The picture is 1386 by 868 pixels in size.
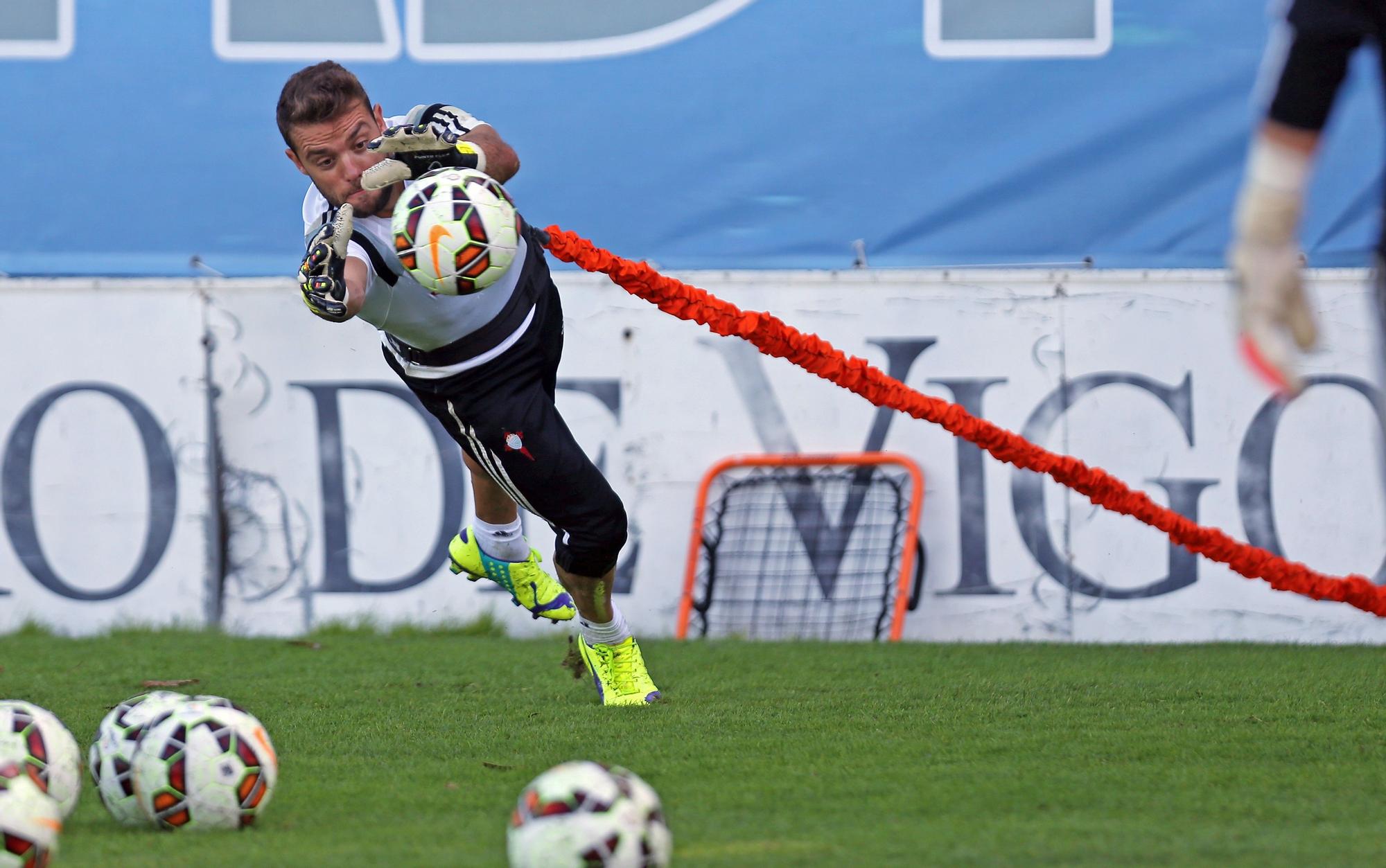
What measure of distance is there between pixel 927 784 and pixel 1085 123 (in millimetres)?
4469

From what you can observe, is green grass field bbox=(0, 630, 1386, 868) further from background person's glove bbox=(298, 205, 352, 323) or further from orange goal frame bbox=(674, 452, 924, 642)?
background person's glove bbox=(298, 205, 352, 323)

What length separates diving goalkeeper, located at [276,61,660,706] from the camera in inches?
183

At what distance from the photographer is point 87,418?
7617 mm

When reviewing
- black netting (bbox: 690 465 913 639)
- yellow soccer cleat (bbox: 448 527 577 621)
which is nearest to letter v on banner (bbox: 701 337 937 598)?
black netting (bbox: 690 465 913 639)

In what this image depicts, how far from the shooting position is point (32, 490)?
7.58 metres

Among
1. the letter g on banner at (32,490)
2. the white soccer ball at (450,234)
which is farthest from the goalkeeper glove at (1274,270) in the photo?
the letter g on banner at (32,490)

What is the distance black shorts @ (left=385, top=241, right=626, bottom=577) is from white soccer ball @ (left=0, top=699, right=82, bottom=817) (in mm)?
1688

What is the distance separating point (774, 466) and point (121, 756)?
4.38 meters

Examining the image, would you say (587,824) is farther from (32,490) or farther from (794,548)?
(32,490)

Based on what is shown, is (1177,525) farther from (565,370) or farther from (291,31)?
(291,31)

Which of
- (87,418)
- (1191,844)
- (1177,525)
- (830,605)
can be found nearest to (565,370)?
(830,605)

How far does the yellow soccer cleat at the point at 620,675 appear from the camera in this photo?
532cm

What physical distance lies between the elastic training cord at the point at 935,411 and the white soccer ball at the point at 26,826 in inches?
97.9

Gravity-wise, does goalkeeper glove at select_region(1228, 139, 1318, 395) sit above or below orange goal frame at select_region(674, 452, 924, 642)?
above
